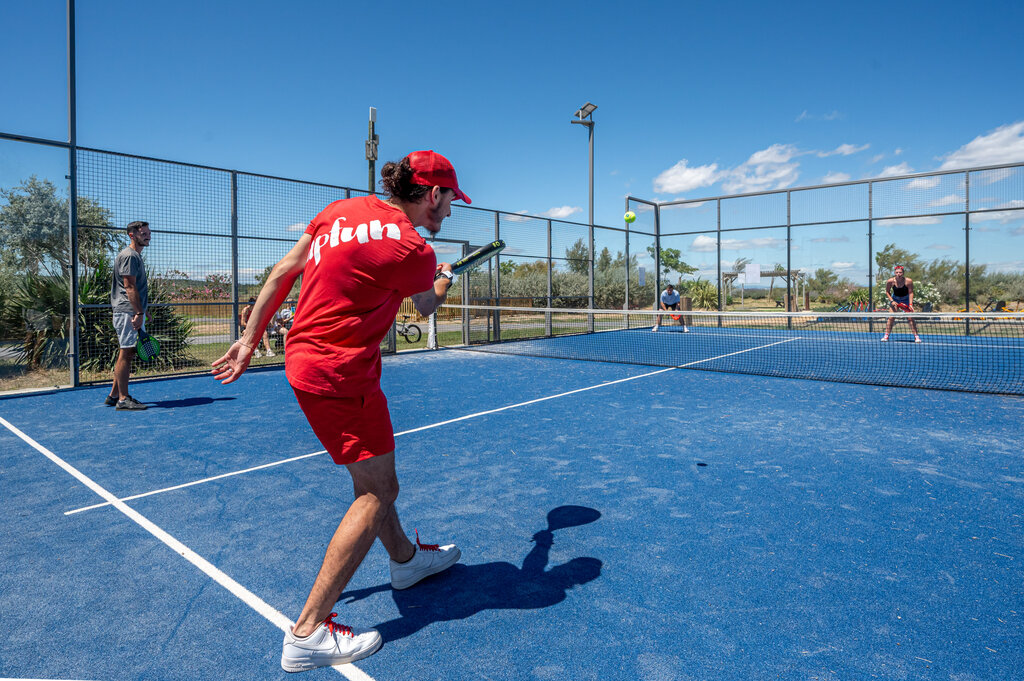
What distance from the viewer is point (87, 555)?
2.91 m

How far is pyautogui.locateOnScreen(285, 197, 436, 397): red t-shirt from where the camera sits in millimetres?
1952

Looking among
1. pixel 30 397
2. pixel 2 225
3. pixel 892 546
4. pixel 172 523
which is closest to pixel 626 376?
pixel 892 546

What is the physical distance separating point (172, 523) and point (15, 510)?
1055 mm

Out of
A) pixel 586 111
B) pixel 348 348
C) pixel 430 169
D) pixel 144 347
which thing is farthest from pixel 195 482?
pixel 586 111

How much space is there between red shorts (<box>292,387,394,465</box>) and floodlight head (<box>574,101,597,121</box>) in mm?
17159

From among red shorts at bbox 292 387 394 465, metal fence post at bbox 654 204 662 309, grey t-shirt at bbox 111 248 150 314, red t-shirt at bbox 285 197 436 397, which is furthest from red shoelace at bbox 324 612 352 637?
metal fence post at bbox 654 204 662 309

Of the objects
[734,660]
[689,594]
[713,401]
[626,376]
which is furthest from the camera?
[626,376]

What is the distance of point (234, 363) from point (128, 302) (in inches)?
216

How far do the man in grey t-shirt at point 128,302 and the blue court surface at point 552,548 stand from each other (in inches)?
28.8

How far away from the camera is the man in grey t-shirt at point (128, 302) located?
6.23 metres

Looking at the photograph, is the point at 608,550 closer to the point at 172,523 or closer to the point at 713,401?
the point at 172,523

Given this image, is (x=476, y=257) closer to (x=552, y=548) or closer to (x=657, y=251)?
(x=552, y=548)

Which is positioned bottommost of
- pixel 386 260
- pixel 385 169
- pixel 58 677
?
pixel 58 677

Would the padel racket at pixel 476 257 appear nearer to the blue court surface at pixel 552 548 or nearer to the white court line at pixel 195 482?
the blue court surface at pixel 552 548
